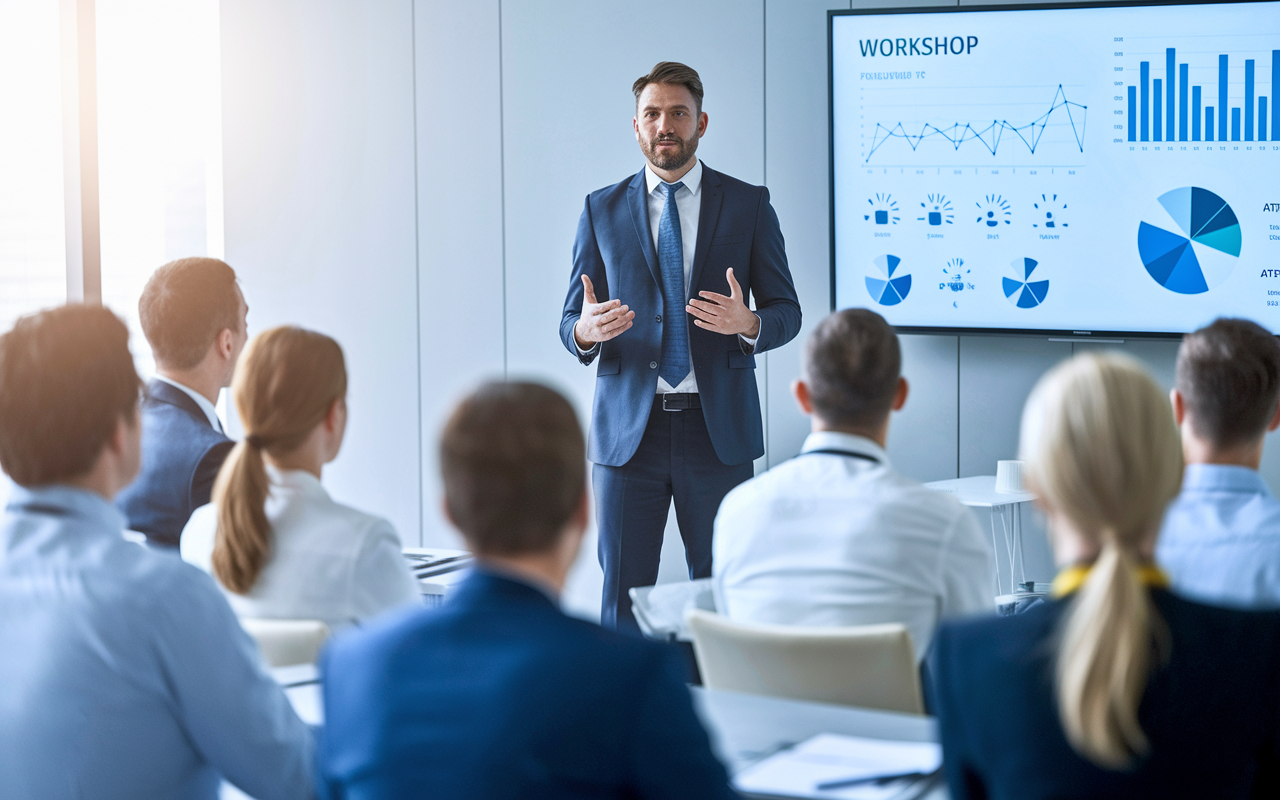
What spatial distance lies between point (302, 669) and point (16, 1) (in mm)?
4427

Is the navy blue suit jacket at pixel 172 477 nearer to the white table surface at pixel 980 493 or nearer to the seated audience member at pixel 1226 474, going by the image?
the seated audience member at pixel 1226 474

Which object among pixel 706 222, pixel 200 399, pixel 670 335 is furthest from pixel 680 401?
pixel 200 399

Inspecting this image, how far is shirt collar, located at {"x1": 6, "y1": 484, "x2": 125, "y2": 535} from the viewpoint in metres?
1.44

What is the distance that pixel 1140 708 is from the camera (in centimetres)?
108

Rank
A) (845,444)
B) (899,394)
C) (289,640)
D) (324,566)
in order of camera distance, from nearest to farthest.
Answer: (289,640) < (324,566) < (845,444) < (899,394)

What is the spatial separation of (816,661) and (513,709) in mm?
770

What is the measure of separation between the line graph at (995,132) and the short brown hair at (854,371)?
2338 mm

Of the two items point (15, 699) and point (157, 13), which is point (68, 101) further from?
point (15, 699)

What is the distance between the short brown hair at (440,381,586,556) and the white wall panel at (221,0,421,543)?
13.6 feet

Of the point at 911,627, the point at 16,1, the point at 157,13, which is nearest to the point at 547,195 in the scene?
the point at 157,13

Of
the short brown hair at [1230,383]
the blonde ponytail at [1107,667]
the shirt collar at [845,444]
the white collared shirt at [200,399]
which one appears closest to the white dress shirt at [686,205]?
the white collared shirt at [200,399]

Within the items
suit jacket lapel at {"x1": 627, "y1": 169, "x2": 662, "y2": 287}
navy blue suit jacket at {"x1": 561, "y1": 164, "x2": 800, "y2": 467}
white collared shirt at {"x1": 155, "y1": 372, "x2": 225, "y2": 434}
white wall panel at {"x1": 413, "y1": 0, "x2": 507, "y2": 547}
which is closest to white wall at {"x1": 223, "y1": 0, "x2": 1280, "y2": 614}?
white wall panel at {"x1": 413, "y1": 0, "x2": 507, "y2": 547}

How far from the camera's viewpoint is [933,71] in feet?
13.7

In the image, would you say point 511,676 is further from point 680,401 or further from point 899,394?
point 680,401
